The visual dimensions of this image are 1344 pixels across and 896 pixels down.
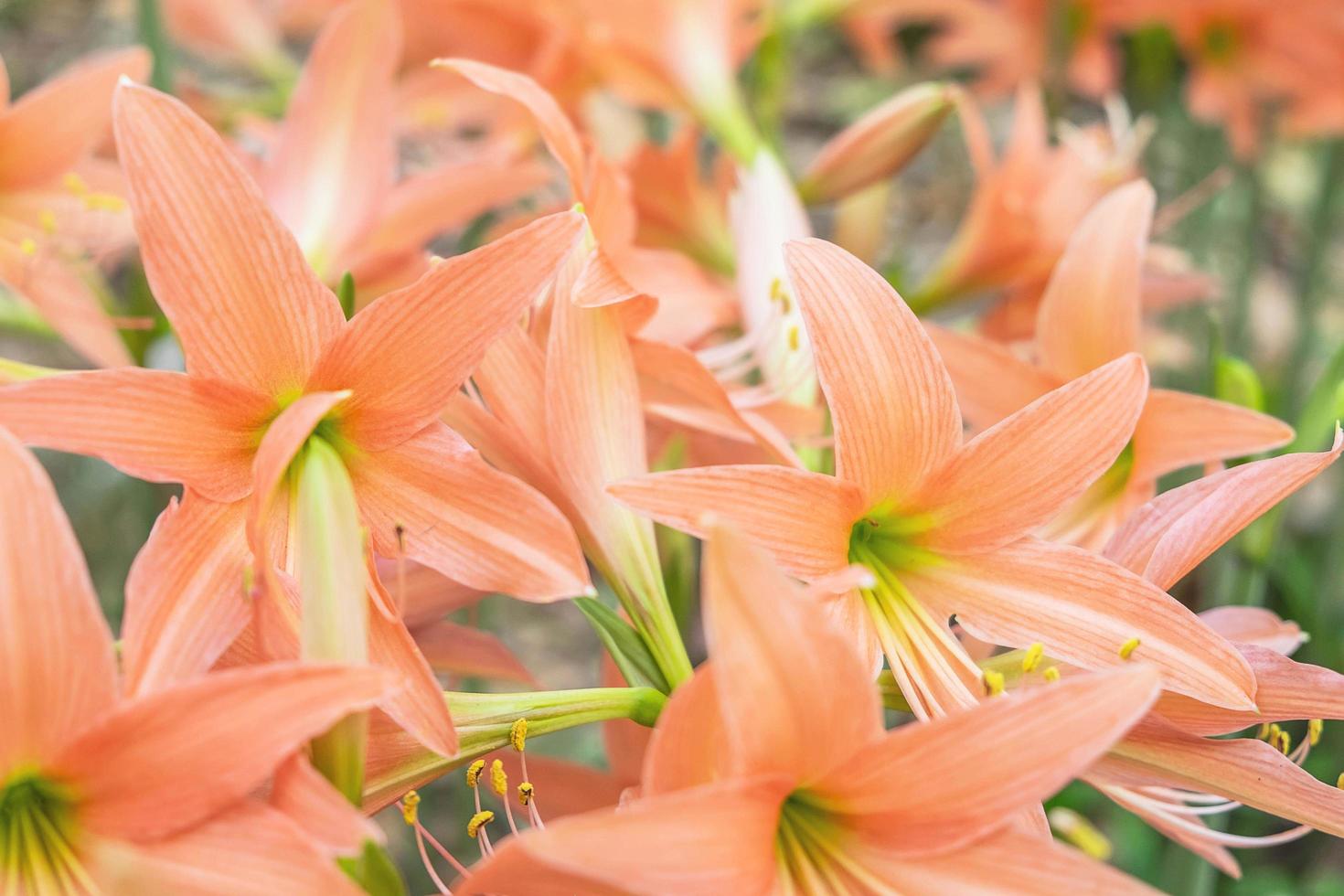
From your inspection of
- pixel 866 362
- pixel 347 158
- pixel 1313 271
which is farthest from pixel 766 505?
pixel 1313 271

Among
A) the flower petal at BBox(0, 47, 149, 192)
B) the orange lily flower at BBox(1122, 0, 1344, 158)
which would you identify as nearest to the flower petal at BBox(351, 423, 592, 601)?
the flower petal at BBox(0, 47, 149, 192)

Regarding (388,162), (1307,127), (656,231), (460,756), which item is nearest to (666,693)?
(460,756)

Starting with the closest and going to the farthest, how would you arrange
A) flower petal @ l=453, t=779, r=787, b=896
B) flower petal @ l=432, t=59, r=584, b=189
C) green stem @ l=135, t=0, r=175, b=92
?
1. flower petal @ l=453, t=779, r=787, b=896
2. flower petal @ l=432, t=59, r=584, b=189
3. green stem @ l=135, t=0, r=175, b=92

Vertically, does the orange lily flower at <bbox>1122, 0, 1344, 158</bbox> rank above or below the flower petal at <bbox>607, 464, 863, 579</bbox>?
above

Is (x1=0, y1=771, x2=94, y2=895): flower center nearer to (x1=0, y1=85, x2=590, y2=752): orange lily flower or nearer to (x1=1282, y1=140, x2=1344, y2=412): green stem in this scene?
(x1=0, y1=85, x2=590, y2=752): orange lily flower

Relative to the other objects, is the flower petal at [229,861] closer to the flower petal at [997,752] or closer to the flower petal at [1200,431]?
the flower petal at [997,752]

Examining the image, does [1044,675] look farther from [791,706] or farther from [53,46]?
[53,46]

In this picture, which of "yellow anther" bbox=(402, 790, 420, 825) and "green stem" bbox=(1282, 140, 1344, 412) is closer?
"yellow anther" bbox=(402, 790, 420, 825)
